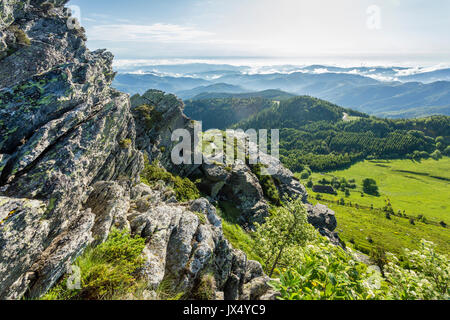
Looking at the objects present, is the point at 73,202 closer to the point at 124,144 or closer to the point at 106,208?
the point at 106,208

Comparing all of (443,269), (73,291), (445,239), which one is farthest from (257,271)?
(445,239)

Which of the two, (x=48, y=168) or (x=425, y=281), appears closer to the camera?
(x=425, y=281)

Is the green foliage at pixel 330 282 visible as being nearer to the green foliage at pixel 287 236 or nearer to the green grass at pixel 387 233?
the green foliage at pixel 287 236

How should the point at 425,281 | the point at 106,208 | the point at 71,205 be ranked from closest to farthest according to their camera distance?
1. the point at 425,281
2. the point at 71,205
3. the point at 106,208

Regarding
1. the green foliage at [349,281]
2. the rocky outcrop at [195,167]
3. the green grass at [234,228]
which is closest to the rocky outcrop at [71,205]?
the green foliage at [349,281]

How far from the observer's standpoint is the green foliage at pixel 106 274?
8.33 m

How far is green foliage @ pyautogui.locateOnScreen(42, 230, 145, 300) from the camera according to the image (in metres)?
8.33

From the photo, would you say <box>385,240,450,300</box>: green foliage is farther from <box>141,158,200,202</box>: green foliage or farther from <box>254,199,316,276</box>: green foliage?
<box>141,158,200,202</box>: green foliage

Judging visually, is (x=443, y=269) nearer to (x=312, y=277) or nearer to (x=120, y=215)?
(x=312, y=277)

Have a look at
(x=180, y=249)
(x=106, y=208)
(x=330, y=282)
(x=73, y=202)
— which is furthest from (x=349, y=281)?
(x=73, y=202)

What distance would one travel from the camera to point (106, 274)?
28.2ft

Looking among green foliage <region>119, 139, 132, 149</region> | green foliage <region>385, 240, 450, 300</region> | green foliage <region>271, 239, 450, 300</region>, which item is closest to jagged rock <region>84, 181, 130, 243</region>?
green foliage <region>119, 139, 132, 149</region>

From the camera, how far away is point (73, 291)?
28.2 feet
